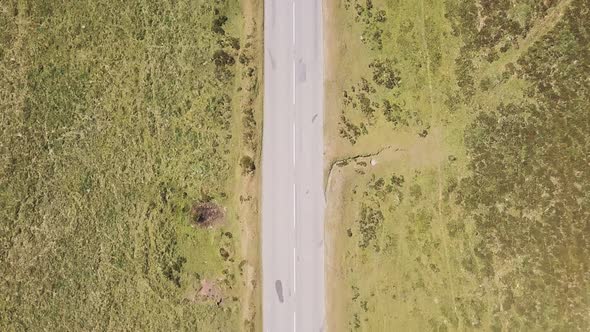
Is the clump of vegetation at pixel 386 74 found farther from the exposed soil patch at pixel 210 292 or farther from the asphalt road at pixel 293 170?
the exposed soil patch at pixel 210 292

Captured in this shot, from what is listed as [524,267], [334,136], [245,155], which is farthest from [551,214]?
[245,155]

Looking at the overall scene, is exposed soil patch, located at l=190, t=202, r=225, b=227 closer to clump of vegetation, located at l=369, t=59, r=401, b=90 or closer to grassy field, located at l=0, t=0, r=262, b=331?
grassy field, located at l=0, t=0, r=262, b=331

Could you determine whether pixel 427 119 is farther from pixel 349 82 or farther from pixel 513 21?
pixel 513 21

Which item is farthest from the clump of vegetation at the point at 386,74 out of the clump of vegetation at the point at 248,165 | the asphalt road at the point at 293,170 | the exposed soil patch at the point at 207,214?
the exposed soil patch at the point at 207,214

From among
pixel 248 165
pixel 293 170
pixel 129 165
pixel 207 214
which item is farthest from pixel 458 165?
pixel 129 165

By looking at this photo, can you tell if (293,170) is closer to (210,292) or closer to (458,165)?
(210,292)
